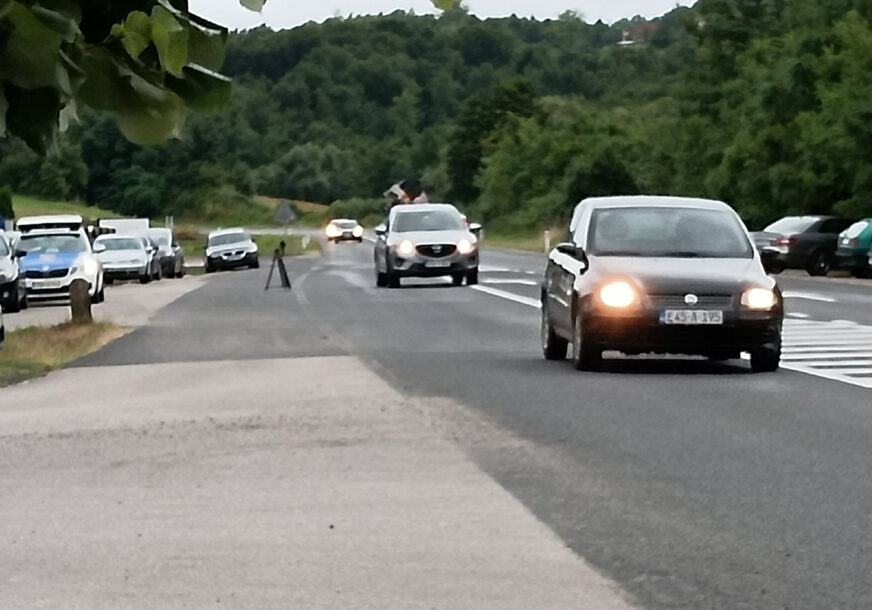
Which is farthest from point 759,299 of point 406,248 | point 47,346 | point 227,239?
point 227,239

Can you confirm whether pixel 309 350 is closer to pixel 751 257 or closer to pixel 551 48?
pixel 751 257

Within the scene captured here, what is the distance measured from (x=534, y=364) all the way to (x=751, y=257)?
2.38m

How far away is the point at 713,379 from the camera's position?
56.4ft

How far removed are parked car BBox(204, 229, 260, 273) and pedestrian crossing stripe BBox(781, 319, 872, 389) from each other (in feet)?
130

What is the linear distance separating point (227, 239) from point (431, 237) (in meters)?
27.4

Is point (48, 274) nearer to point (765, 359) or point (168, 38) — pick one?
point (765, 359)

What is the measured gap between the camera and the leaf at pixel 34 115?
3.33 meters

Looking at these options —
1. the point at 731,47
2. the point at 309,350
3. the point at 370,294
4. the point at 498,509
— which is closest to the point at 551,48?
the point at 731,47

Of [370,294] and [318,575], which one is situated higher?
[318,575]

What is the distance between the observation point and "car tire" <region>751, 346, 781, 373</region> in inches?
693

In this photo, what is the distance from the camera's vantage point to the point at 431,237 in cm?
3941

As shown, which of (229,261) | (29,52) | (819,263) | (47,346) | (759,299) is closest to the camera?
(29,52)

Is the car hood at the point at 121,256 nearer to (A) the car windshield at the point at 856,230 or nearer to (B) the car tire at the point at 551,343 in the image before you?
(A) the car windshield at the point at 856,230

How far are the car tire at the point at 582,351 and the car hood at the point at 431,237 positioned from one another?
69.6ft
